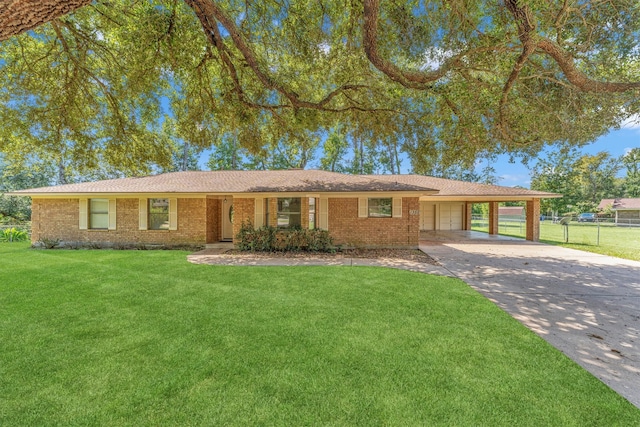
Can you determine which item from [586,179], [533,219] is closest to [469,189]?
[533,219]

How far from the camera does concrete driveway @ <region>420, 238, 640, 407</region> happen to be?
3219 millimetres

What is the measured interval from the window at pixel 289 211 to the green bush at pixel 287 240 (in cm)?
50

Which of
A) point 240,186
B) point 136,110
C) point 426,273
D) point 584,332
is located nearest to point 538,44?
point 584,332

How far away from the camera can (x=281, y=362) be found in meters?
3.05

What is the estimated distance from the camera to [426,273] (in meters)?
7.28

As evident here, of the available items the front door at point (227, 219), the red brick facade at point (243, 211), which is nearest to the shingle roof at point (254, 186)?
the red brick facade at point (243, 211)

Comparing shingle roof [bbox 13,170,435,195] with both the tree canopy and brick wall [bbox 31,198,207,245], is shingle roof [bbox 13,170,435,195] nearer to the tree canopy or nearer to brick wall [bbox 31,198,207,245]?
brick wall [bbox 31,198,207,245]

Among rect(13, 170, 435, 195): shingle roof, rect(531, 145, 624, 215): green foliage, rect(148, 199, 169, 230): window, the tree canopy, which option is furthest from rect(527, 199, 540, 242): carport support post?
rect(148, 199, 169, 230): window

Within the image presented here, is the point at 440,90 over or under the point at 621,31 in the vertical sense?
under

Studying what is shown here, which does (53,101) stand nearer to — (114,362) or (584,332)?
(114,362)

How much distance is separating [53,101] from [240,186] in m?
6.28

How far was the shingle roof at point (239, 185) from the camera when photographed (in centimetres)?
1123

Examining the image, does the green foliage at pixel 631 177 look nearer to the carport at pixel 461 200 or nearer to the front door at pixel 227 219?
the carport at pixel 461 200

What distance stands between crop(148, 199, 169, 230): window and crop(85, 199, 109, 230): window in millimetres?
2070
